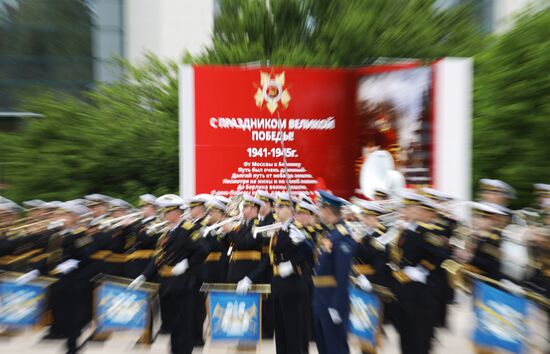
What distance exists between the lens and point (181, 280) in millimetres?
4711

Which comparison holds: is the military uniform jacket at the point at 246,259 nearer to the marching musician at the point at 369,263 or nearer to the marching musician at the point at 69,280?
the marching musician at the point at 369,263

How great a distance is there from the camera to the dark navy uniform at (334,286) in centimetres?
412

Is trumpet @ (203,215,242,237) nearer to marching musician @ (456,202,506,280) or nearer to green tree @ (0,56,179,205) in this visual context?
marching musician @ (456,202,506,280)

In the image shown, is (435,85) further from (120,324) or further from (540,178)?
(120,324)

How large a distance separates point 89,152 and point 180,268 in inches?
240

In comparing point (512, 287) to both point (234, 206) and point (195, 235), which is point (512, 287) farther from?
point (234, 206)

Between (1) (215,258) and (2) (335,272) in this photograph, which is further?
(1) (215,258)

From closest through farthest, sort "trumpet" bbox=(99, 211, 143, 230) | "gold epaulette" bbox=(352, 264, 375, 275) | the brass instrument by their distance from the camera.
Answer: "gold epaulette" bbox=(352, 264, 375, 275) → "trumpet" bbox=(99, 211, 143, 230) → the brass instrument

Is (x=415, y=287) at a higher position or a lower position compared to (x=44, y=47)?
lower

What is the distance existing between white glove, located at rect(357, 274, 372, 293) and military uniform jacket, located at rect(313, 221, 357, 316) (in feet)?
0.53

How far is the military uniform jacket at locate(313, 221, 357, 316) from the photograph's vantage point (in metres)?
4.11

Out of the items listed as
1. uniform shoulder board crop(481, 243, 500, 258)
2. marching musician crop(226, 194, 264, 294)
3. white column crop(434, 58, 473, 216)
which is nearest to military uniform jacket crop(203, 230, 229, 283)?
marching musician crop(226, 194, 264, 294)

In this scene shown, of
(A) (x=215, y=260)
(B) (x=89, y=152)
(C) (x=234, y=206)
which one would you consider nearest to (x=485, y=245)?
(A) (x=215, y=260)

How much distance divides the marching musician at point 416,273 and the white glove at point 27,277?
3436mm
